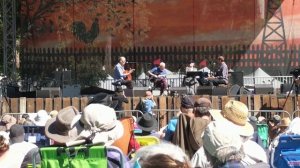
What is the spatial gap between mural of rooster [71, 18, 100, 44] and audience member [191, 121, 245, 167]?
1814cm

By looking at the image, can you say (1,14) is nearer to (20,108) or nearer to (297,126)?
(20,108)

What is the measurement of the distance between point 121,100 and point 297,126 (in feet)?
27.4

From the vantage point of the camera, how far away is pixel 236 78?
19.1 meters

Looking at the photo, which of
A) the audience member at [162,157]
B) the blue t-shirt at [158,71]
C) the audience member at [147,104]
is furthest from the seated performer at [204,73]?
the audience member at [162,157]

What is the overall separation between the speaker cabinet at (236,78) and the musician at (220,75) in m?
0.15

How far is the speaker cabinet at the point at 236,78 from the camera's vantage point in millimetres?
19000

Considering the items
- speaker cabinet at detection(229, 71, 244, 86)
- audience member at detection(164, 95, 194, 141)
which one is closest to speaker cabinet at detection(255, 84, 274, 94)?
speaker cabinet at detection(229, 71, 244, 86)

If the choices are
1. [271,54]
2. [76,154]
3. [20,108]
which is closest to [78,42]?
[271,54]

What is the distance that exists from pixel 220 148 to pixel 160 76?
49.3 ft

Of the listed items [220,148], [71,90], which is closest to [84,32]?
[71,90]

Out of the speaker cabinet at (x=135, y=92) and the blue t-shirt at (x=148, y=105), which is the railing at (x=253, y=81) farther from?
the blue t-shirt at (x=148, y=105)

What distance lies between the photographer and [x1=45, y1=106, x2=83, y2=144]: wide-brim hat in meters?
4.87

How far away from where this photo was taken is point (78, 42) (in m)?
22.7

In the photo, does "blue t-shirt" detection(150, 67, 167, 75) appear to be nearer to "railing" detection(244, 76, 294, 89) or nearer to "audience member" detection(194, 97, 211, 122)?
"railing" detection(244, 76, 294, 89)
